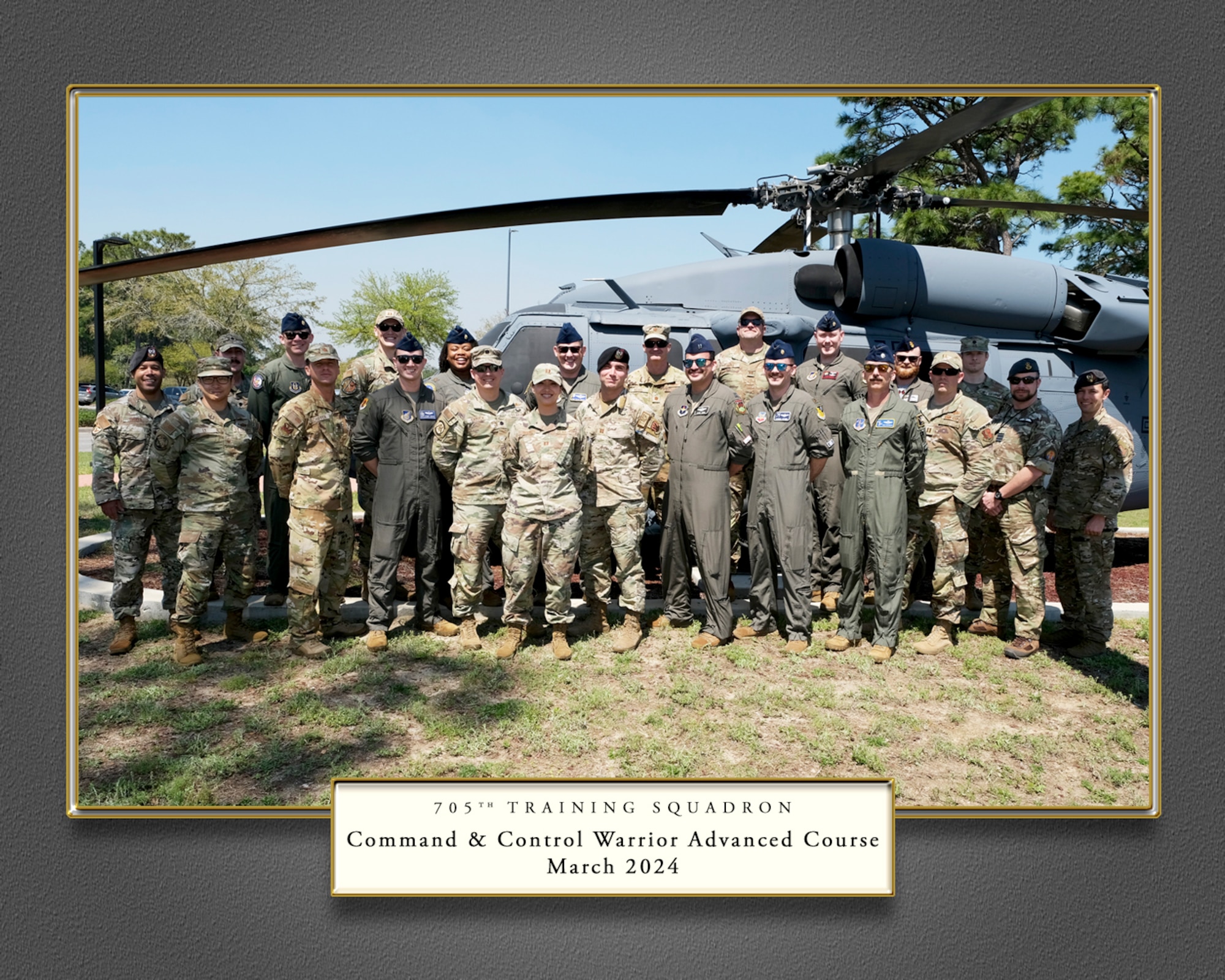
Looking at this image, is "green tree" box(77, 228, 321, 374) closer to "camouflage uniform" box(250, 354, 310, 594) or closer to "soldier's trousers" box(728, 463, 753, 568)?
"camouflage uniform" box(250, 354, 310, 594)

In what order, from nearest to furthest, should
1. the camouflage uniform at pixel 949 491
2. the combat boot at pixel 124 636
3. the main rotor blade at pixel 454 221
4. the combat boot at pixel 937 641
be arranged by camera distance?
the combat boot at pixel 124 636 < the main rotor blade at pixel 454 221 < the combat boot at pixel 937 641 < the camouflage uniform at pixel 949 491

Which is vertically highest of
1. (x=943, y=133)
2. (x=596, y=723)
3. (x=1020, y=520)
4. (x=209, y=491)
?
(x=943, y=133)

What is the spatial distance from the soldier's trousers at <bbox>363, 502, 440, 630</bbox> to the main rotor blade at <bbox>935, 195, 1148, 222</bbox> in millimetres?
3740

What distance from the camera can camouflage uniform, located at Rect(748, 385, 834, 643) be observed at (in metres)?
4.42

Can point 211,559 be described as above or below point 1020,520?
below

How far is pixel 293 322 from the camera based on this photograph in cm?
478

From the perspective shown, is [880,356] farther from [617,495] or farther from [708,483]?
[617,495]

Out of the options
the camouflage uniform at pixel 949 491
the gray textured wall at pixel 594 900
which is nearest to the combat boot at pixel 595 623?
the camouflage uniform at pixel 949 491

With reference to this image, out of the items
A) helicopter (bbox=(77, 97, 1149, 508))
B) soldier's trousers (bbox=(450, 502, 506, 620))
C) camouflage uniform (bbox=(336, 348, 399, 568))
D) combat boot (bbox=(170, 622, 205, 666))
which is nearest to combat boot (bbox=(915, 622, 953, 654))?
helicopter (bbox=(77, 97, 1149, 508))

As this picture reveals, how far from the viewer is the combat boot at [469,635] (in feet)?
14.0

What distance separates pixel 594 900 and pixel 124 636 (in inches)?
88.0

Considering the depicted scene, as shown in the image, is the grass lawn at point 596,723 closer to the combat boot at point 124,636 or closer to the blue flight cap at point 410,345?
the combat boot at point 124,636

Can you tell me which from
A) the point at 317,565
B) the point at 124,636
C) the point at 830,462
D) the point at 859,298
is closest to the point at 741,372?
the point at 830,462

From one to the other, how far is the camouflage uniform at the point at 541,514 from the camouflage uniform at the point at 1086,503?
109 inches
